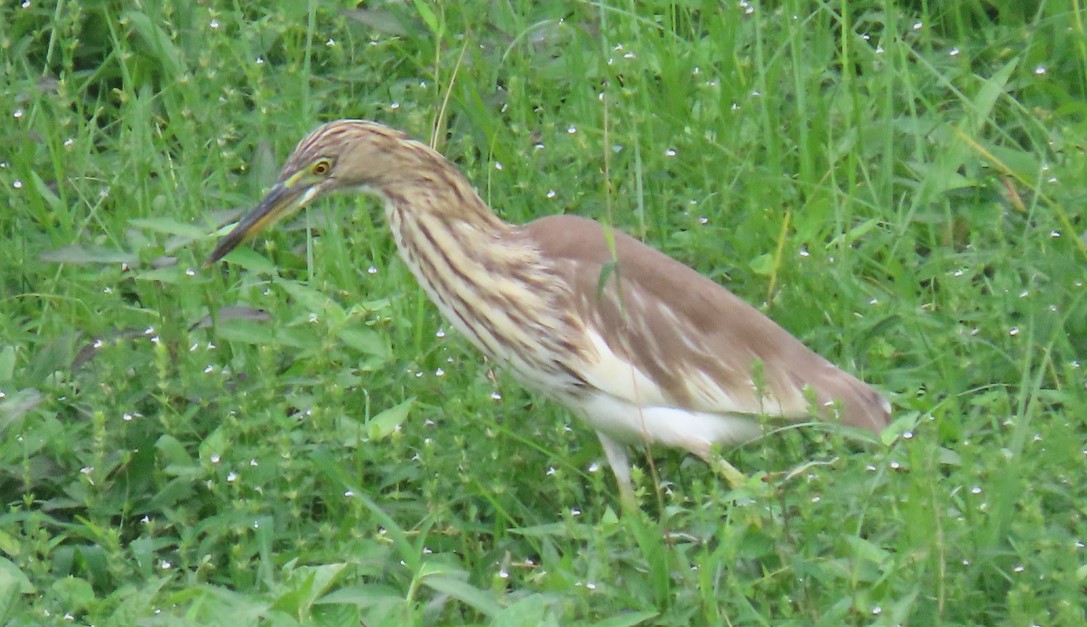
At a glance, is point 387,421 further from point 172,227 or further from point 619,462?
point 172,227

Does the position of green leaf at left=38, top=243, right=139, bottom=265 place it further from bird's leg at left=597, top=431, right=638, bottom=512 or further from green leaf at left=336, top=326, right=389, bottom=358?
bird's leg at left=597, top=431, right=638, bottom=512

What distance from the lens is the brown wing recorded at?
478cm

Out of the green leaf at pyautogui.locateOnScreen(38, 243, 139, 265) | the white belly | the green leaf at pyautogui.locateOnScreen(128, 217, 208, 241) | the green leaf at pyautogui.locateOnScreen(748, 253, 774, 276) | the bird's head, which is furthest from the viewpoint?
the green leaf at pyautogui.locateOnScreen(748, 253, 774, 276)

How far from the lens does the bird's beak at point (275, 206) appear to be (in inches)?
196

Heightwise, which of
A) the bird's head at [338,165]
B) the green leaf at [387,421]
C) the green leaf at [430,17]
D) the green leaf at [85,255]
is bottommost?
the green leaf at [387,421]

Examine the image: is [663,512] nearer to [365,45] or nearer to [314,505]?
[314,505]

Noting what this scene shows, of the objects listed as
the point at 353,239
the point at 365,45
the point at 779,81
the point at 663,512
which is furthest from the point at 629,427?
the point at 365,45

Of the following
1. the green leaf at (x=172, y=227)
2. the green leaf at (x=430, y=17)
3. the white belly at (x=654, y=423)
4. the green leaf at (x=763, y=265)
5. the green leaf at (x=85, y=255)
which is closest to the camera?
the white belly at (x=654, y=423)

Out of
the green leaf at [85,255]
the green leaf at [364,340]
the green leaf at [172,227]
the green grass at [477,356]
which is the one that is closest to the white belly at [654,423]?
the green grass at [477,356]

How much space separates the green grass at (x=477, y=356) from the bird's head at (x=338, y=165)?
0.80ft

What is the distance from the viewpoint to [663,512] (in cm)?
418

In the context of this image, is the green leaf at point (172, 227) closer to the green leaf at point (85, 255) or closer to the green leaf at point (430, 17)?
the green leaf at point (85, 255)

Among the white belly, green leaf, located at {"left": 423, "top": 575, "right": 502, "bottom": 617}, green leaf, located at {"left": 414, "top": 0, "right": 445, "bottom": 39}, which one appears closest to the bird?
the white belly

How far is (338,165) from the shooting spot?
495 centimetres
